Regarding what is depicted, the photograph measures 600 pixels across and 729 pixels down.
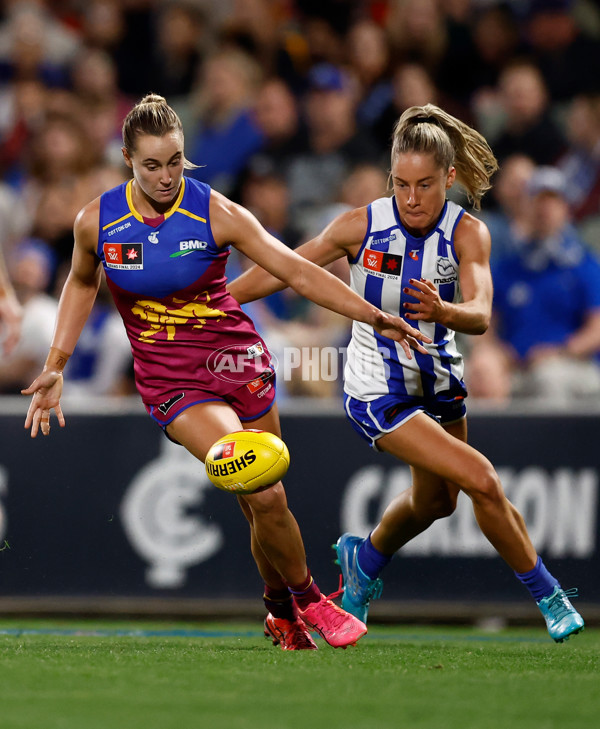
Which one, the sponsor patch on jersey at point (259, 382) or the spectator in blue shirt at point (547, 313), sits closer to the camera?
the sponsor patch on jersey at point (259, 382)

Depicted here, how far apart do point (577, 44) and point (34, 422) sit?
280 inches

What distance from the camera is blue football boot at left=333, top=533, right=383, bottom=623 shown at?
6.13m

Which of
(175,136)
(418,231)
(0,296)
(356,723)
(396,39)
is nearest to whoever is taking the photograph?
(356,723)

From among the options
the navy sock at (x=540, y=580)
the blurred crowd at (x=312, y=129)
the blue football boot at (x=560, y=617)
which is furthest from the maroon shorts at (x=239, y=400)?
the blurred crowd at (x=312, y=129)

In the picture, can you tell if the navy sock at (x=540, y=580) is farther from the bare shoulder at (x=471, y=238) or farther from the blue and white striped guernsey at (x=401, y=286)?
the bare shoulder at (x=471, y=238)

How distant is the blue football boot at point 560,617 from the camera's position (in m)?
5.30

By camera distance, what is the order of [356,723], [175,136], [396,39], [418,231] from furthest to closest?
[396,39], [418,231], [175,136], [356,723]

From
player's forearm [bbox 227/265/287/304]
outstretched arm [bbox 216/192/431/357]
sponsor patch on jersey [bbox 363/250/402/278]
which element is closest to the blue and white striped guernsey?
sponsor patch on jersey [bbox 363/250/402/278]

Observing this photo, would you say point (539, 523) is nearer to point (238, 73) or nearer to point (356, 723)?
point (356, 723)

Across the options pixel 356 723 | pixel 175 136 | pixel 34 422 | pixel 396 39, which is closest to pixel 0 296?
pixel 34 422

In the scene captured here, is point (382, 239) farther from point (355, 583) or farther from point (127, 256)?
point (355, 583)

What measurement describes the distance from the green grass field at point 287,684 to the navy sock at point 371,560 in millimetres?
365

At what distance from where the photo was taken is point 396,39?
11.0 meters

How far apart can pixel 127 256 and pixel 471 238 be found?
4.99 ft
